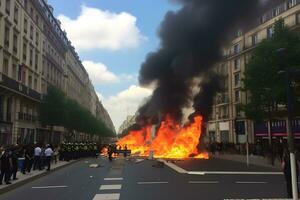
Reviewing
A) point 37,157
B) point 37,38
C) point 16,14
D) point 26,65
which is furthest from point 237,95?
point 37,157

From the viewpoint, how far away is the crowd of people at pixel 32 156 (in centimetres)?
1577

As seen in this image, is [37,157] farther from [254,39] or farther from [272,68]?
[254,39]

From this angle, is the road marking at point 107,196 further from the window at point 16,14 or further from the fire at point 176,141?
the window at point 16,14

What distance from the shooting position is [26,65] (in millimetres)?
46562

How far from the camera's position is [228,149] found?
4997cm

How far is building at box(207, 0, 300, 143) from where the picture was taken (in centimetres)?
4788

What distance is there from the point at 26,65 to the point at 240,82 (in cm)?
2891

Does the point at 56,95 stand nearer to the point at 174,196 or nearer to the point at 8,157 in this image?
the point at 8,157

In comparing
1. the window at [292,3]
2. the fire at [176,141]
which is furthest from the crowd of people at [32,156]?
the window at [292,3]

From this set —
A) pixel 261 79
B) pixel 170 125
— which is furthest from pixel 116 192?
pixel 170 125

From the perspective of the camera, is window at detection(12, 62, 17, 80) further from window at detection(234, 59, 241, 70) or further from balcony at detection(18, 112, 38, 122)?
window at detection(234, 59, 241, 70)

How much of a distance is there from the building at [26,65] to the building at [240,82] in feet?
68.7

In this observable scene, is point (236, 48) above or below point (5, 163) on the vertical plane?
above

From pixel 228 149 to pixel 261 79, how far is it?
21.8 metres
